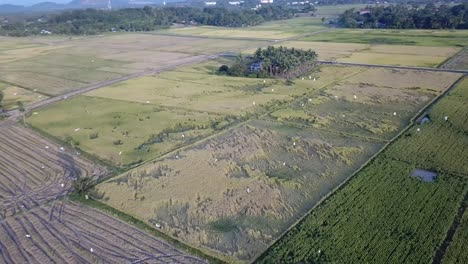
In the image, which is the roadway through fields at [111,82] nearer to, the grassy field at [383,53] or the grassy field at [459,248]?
the grassy field at [383,53]

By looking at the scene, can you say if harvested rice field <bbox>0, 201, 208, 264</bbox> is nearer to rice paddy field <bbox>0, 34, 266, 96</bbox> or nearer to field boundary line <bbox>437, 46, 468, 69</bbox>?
rice paddy field <bbox>0, 34, 266, 96</bbox>

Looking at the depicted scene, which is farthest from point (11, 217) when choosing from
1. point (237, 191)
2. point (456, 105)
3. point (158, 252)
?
point (456, 105)

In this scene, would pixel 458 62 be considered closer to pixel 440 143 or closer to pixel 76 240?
pixel 440 143

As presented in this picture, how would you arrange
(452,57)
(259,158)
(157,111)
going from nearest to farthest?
1. (259,158)
2. (157,111)
3. (452,57)

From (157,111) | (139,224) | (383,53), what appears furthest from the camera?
(383,53)

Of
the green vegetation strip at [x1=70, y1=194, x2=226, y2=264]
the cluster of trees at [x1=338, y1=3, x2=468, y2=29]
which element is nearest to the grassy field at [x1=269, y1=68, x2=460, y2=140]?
the green vegetation strip at [x1=70, y1=194, x2=226, y2=264]

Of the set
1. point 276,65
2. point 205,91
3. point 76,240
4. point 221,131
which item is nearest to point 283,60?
point 276,65

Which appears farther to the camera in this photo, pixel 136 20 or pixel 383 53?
pixel 136 20
